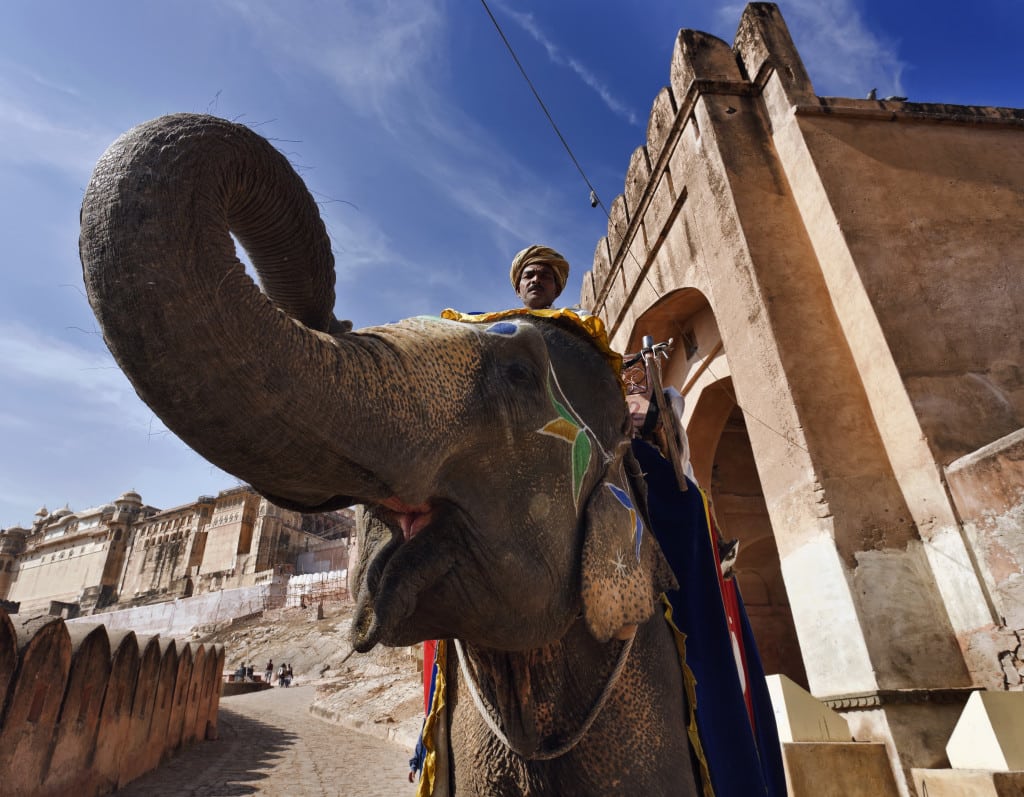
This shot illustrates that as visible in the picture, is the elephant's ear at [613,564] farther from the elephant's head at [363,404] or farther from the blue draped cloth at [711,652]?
the blue draped cloth at [711,652]

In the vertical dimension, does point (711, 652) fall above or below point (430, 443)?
below

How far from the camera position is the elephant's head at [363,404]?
3.01 ft

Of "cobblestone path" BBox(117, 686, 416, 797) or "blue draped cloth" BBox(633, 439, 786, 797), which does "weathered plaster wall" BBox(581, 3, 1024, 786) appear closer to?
"blue draped cloth" BBox(633, 439, 786, 797)

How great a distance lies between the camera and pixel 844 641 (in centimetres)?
586

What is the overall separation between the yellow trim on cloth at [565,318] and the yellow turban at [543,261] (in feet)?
1.81

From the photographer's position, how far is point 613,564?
5.23 ft

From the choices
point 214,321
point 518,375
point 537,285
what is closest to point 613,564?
point 518,375

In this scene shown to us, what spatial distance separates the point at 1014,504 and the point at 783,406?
2233mm

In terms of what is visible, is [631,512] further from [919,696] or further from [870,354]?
[870,354]

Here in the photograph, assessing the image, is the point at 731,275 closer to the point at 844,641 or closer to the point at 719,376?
the point at 719,376

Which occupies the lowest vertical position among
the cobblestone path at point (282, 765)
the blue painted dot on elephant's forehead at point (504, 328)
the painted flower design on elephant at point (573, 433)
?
the cobblestone path at point (282, 765)

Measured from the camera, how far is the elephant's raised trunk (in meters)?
0.90

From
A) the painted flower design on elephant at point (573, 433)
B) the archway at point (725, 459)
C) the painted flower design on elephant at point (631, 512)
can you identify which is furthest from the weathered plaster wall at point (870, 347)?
the painted flower design on elephant at point (573, 433)

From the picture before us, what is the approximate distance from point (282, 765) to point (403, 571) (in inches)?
341
